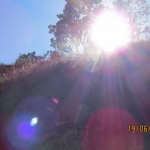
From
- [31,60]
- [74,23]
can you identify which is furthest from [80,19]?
[31,60]

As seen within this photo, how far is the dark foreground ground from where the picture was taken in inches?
255

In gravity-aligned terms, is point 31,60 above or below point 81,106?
above

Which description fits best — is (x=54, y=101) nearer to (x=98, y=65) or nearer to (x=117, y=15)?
(x=98, y=65)

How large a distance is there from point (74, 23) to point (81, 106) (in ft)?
84.0

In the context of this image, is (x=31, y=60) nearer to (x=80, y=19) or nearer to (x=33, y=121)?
(x=33, y=121)

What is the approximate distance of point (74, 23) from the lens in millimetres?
32031

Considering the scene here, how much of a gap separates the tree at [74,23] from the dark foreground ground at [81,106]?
20.4 meters

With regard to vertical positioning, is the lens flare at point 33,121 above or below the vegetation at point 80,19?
below

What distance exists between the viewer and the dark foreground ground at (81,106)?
6.47m
